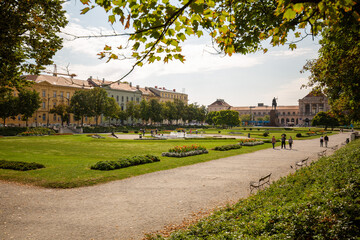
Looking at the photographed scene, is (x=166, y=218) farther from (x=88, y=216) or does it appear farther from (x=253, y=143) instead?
(x=253, y=143)

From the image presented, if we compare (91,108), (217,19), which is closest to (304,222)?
(217,19)

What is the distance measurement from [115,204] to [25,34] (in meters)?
9.79

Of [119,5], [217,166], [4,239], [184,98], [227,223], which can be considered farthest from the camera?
[184,98]

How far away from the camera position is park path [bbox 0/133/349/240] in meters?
6.70

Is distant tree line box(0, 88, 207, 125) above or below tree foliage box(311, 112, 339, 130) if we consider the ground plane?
above

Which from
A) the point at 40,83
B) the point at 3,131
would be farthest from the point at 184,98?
the point at 3,131

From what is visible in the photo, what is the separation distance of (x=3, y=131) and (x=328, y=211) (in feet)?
176

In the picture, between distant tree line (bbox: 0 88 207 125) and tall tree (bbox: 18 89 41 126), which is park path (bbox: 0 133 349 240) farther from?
tall tree (bbox: 18 89 41 126)

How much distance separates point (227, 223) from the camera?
556cm

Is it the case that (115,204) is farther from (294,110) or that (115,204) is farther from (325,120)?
(294,110)

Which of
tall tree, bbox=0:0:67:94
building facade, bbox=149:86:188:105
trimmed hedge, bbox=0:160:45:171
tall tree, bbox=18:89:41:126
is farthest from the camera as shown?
building facade, bbox=149:86:188:105

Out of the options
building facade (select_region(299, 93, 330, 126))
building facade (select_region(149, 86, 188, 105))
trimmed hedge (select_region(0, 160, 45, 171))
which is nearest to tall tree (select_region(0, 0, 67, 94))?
trimmed hedge (select_region(0, 160, 45, 171))

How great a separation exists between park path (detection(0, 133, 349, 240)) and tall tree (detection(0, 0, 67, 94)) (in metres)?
5.83

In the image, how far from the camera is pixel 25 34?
12047 mm
